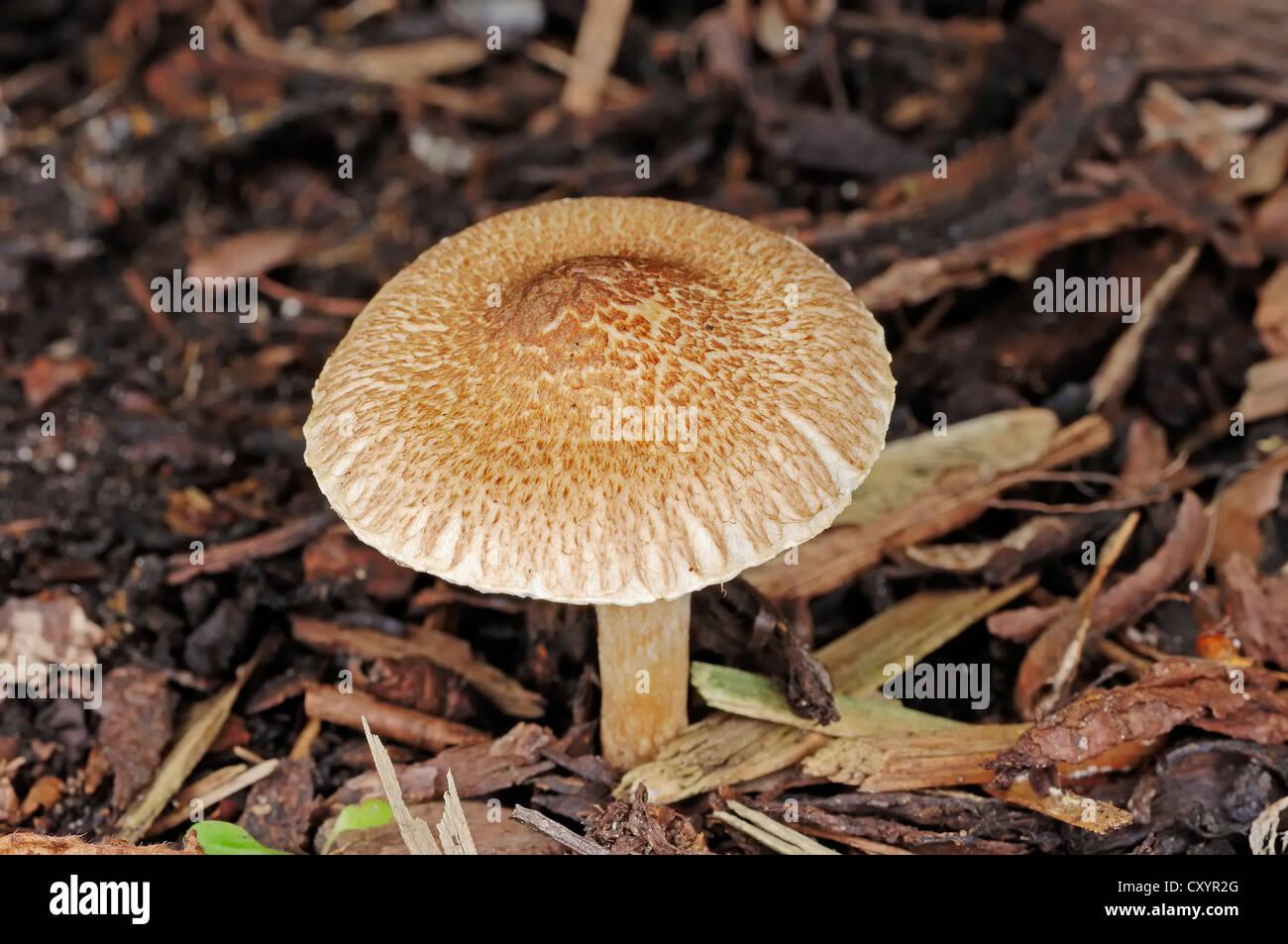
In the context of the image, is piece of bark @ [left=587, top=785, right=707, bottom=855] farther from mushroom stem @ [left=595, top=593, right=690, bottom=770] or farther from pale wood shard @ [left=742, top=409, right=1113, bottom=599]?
pale wood shard @ [left=742, top=409, right=1113, bottom=599]

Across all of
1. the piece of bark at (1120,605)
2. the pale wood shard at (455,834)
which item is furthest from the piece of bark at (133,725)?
the piece of bark at (1120,605)

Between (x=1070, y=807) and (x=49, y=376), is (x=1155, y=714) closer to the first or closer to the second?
(x=1070, y=807)

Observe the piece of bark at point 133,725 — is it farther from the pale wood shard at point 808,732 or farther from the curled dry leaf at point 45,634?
the pale wood shard at point 808,732

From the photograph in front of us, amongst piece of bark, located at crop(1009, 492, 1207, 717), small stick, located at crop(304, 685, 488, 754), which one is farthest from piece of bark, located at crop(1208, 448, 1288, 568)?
small stick, located at crop(304, 685, 488, 754)

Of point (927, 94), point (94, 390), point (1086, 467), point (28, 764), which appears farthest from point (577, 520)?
point (927, 94)

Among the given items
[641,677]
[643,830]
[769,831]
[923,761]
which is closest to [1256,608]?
[923,761]

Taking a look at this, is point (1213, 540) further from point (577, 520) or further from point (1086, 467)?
point (577, 520)
